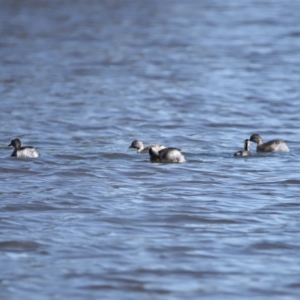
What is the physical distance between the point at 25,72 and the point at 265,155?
1171 cm

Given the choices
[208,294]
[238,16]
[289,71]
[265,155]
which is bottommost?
[208,294]

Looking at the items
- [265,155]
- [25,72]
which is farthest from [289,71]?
[265,155]

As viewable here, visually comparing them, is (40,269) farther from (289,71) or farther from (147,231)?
(289,71)

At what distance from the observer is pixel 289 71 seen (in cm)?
2728

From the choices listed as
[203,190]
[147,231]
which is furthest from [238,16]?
[147,231]

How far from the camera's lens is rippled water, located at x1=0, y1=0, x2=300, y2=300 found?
9.47m

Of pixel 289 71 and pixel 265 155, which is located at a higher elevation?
pixel 289 71

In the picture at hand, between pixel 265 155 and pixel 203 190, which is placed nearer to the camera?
pixel 203 190

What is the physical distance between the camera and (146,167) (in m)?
15.0

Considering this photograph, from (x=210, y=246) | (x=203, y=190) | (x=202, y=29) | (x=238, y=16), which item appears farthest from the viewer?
(x=238, y=16)

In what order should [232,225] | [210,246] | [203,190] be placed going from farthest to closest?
[203,190] → [232,225] → [210,246]

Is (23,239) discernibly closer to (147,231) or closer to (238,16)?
(147,231)

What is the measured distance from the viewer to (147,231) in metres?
11.0

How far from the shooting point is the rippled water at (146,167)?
947cm
